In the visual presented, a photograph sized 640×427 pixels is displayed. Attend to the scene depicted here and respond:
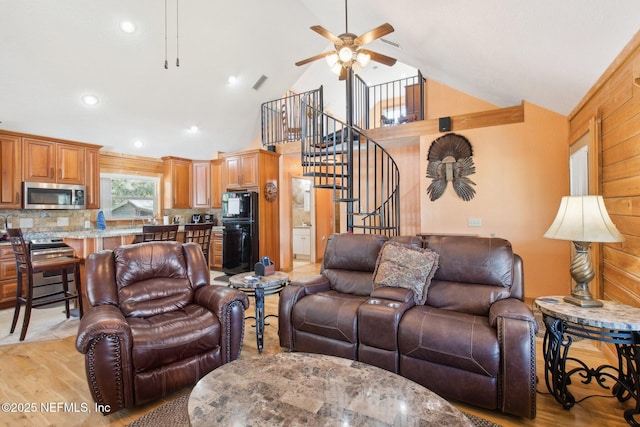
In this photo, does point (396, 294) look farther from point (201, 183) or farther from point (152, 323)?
point (201, 183)

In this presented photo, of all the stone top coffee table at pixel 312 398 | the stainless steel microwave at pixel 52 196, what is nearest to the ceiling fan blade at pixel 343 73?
the stone top coffee table at pixel 312 398

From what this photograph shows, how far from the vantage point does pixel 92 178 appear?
202 inches

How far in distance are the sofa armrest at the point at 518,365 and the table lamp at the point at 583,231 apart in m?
0.50

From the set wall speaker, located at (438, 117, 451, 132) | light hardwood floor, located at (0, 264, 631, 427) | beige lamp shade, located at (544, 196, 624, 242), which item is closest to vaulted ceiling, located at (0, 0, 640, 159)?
wall speaker, located at (438, 117, 451, 132)

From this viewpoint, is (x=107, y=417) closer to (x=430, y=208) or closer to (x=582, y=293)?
(x=582, y=293)

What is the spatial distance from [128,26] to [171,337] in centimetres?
395

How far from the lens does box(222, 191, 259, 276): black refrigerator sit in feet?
19.1

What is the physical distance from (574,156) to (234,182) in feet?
17.6

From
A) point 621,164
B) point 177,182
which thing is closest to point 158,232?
point 177,182

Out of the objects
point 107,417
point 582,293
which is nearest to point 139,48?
point 107,417

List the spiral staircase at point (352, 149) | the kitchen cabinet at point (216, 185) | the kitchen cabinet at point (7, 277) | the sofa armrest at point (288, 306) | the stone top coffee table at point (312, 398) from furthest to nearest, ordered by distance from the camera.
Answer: the kitchen cabinet at point (216, 185), the spiral staircase at point (352, 149), the kitchen cabinet at point (7, 277), the sofa armrest at point (288, 306), the stone top coffee table at point (312, 398)

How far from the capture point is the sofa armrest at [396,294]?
2.40 m

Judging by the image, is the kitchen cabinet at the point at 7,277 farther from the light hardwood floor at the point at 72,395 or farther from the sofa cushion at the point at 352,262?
the sofa cushion at the point at 352,262

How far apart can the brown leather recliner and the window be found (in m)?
3.92
